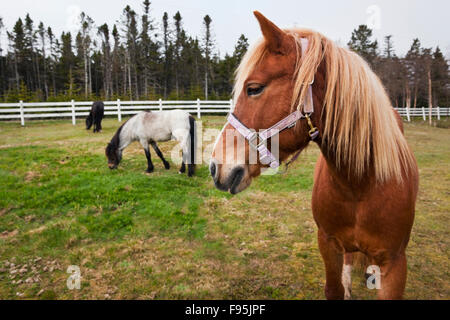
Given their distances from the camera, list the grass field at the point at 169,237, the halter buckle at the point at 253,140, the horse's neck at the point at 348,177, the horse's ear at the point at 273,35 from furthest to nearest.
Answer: the grass field at the point at 169,237 → the horse's neck at the point at 348,177 → the halter buckle at the point at 253,140 → the horse's ear at the point at 273,35

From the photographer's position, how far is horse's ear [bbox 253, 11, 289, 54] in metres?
1.37

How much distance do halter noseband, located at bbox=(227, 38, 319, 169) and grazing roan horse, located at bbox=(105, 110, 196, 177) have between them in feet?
19.9

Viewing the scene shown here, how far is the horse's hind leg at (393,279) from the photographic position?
176cm

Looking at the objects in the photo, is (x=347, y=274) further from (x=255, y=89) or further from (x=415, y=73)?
(x=415, y=73)

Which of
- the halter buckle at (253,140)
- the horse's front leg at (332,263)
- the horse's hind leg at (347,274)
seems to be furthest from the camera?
the horse's hind leg at (347,274)

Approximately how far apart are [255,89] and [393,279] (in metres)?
1.66

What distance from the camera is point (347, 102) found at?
1.46 meters

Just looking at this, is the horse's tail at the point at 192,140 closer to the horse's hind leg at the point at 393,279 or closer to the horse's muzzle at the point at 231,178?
the horse's muzzle at the point at 231,178

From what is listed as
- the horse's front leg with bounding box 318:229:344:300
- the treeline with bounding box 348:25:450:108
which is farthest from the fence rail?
the treeline with bounding box 348:25:450:108

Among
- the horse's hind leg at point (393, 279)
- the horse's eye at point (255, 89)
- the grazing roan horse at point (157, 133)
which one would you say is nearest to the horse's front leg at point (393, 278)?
the horse's hind leg at point (393, 279)

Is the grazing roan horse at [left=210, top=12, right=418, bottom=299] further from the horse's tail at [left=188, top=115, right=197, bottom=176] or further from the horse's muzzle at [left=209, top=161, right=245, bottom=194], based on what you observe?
the horse's tail at [left=188, top=115, right=197, bottom=176]

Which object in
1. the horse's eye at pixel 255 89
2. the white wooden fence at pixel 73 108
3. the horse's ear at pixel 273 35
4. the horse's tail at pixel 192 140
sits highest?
the white wooden fence at pixel 73 108

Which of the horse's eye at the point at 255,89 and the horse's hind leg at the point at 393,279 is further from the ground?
the horse's eye at the point at 255,89

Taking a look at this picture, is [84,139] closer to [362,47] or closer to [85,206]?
[85,206]
